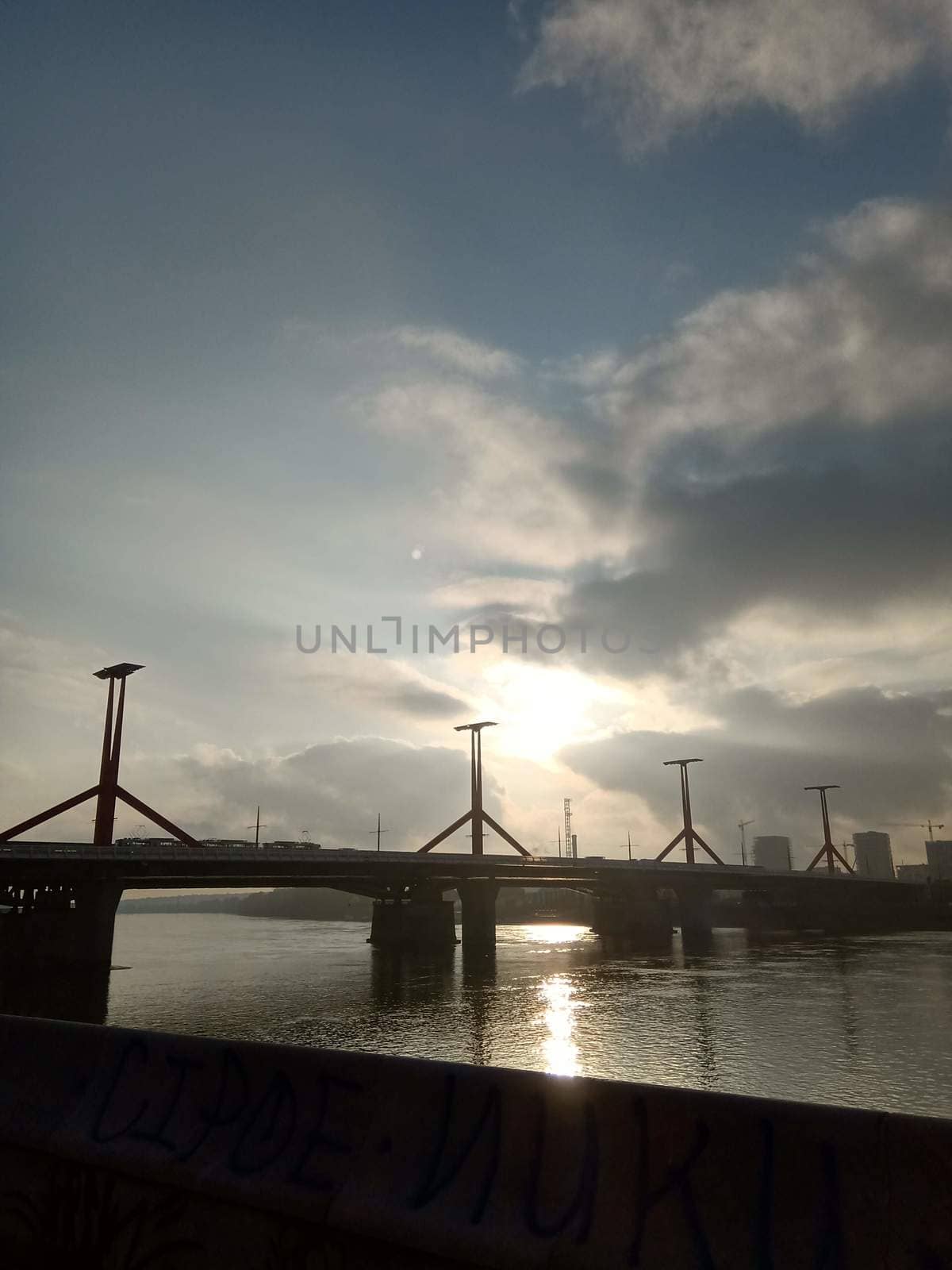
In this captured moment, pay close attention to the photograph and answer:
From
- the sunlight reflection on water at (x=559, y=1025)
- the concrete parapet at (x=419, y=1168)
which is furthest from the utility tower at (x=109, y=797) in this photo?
the concrete parapet at (x=419, y=1168)

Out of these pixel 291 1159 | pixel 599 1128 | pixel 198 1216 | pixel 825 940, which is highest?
pixel 599 1128

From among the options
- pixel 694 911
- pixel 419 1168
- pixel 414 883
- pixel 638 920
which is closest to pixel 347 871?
pixel 414 883

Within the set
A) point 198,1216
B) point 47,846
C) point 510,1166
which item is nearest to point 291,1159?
point 198,1216

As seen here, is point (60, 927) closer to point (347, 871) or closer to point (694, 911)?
point (347, 871)

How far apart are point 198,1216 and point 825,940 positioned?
107 meters

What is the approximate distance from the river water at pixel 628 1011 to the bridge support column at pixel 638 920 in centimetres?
1970

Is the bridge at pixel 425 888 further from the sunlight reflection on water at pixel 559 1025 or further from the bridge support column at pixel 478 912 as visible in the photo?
the sunlight reflection on water at pixel 559 1025

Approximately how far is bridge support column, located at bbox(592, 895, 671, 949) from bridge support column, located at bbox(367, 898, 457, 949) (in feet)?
83.5

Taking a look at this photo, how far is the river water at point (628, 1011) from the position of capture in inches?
1053

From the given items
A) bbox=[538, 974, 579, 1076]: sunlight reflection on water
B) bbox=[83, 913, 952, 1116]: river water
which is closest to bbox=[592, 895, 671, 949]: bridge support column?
bbox=[83, 913, 952, 1116]: river water

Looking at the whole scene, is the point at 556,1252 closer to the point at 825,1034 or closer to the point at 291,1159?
the point at 291,1159

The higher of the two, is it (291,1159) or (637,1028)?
Answer: (291,1159)

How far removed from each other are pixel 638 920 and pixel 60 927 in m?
67.7

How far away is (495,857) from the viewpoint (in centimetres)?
8575
